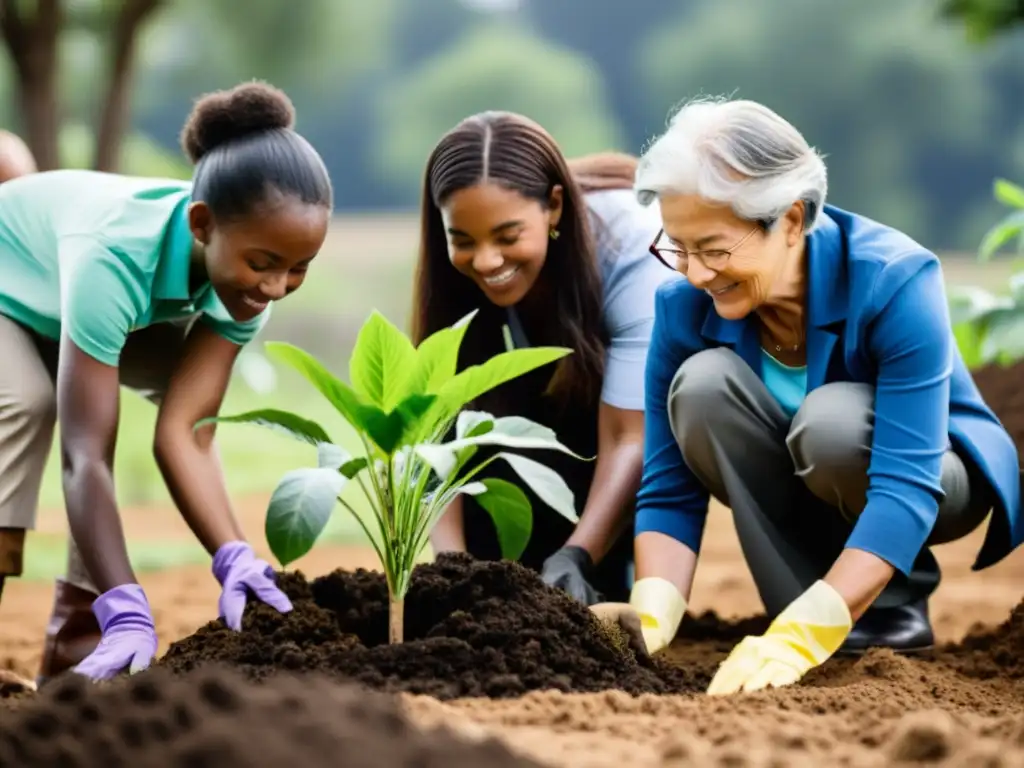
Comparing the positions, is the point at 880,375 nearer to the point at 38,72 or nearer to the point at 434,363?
the point at 434,363

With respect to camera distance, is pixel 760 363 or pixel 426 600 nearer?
pixel 426 600

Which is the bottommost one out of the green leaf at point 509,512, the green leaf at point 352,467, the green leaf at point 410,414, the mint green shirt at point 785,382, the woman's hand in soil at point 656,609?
the woman's hand in soil at point 656,609

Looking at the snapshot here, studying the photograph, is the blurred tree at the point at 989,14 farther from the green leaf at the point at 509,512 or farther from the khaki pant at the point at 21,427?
the green leaf at the point at 509,512

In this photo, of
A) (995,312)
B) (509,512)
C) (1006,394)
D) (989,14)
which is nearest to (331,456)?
(509,512)

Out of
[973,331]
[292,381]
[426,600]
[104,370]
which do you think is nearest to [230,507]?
[104,370]

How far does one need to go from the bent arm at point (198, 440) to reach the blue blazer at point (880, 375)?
2.83ft

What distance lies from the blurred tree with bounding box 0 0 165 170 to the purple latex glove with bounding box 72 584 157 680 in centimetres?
468

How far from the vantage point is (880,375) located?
97.6 inches

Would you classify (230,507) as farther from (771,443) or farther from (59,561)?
(59,561)

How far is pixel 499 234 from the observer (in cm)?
283

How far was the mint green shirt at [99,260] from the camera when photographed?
2.57m

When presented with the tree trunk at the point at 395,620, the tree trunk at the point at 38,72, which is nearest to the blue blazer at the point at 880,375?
the tree trunk at the point at 395,620

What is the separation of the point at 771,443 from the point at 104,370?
1.31m

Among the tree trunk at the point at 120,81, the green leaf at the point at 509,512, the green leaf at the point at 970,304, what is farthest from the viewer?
the tree trunk at the point at 120,81
